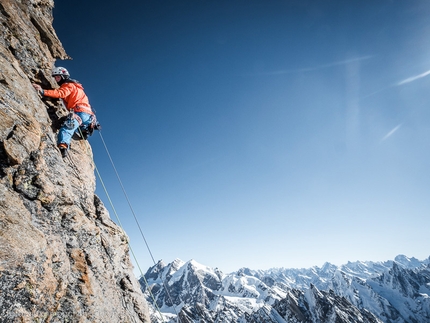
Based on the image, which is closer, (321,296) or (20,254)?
(20,254)

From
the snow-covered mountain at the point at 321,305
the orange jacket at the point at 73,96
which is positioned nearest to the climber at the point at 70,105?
the orange jacket at the point at 73,96

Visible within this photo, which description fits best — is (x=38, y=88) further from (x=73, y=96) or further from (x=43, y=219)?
(x=43, y=219)

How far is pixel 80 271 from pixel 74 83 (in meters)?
7.28

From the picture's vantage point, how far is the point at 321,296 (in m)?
110

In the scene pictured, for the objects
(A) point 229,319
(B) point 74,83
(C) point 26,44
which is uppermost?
(C) point 26,44

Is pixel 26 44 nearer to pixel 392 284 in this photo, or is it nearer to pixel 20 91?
pixel 20 91

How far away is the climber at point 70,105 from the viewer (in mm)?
7914

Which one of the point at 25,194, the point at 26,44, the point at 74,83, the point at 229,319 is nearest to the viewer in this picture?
the point at 25,194

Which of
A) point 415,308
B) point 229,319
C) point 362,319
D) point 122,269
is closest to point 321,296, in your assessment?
point 362,319

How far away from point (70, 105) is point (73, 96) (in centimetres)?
39

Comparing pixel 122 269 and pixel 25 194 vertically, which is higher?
pixel 25 194

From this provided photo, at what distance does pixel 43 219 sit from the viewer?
6.00 m

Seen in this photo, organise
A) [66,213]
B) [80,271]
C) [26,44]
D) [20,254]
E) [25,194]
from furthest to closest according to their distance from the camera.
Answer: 1. [26,44]
2. [66,213]
3. [80,271]
4. [25,194]
5. [20,254]

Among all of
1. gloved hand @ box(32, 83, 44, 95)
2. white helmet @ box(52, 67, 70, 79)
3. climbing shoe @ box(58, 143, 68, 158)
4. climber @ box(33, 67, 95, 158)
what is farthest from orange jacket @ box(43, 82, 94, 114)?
climbing shoe @ box(58, 143, 68, 158)
